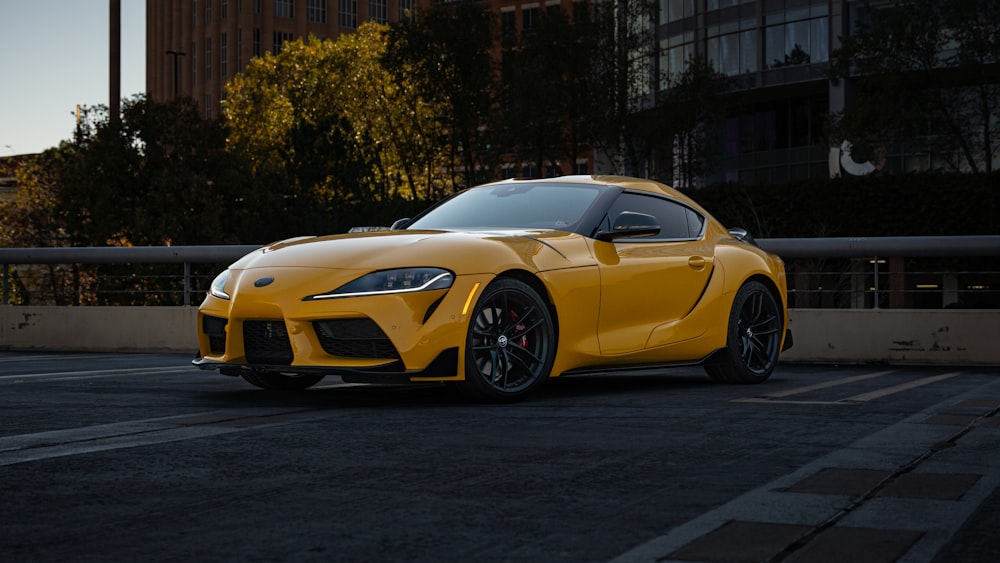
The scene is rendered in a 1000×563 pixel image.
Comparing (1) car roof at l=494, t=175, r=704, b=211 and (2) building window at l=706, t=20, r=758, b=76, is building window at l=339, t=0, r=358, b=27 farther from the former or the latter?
(1) car roof at l=494, t=175, r=704, b=211

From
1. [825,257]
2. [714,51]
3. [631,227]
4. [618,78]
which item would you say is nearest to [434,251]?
[631,227]

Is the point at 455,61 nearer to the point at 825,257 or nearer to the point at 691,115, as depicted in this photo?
the point at 691,115

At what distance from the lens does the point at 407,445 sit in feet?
19.5

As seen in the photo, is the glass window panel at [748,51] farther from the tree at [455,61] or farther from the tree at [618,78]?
the tree at [618,78]

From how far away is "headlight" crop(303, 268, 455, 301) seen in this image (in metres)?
7.61

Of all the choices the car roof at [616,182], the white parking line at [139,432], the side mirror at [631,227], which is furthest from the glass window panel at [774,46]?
the white parking line at [139,432]

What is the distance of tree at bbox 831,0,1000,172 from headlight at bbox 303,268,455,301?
30.7 m

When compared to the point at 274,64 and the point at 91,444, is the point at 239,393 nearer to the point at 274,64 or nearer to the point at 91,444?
the point at 91,444

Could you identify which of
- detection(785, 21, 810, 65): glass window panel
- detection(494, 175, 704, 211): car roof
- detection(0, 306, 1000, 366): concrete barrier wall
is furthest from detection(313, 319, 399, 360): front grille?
detection(785, 21, 810, 65): glass window panel

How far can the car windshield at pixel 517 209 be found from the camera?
897 cm

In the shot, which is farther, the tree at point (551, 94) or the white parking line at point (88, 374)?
the tree at point (551, 94)

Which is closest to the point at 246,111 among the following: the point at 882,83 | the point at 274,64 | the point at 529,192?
the point at 274,64

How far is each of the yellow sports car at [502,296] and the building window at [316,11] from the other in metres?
106

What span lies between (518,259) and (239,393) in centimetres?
205
